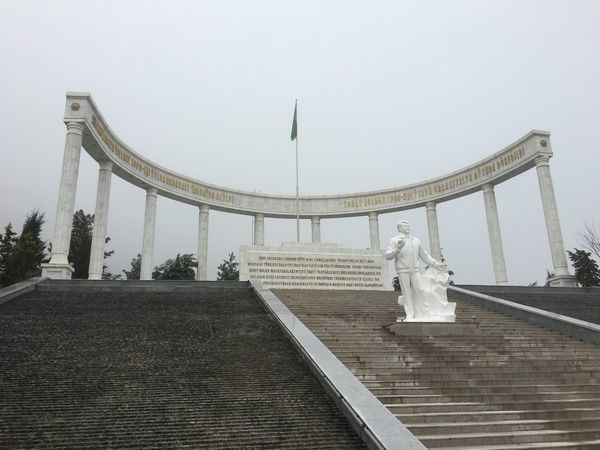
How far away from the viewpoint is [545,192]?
26.1m

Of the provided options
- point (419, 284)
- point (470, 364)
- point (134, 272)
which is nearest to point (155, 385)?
point (470, 364)

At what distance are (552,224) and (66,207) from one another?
995 inches

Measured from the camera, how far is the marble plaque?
23125 millimetres

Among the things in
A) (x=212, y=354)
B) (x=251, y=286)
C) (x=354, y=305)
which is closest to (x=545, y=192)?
(x=354, y=305)

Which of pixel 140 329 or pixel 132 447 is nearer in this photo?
pixel 132 447

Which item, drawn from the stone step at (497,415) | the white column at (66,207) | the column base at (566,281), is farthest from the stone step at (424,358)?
the column base at (566,281)

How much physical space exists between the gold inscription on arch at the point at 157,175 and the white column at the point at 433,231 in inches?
557

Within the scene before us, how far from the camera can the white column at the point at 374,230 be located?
33.6 m

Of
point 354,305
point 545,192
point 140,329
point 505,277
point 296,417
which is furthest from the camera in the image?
point 505,277

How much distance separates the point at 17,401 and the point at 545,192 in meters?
26.9

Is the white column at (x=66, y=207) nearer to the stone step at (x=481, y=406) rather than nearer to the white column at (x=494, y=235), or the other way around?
the stone step at (x=481, y=406)

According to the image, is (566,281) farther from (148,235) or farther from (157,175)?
(157,175)

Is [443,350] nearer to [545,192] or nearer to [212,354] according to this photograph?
[212,354]

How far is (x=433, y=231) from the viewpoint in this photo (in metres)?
32.1
